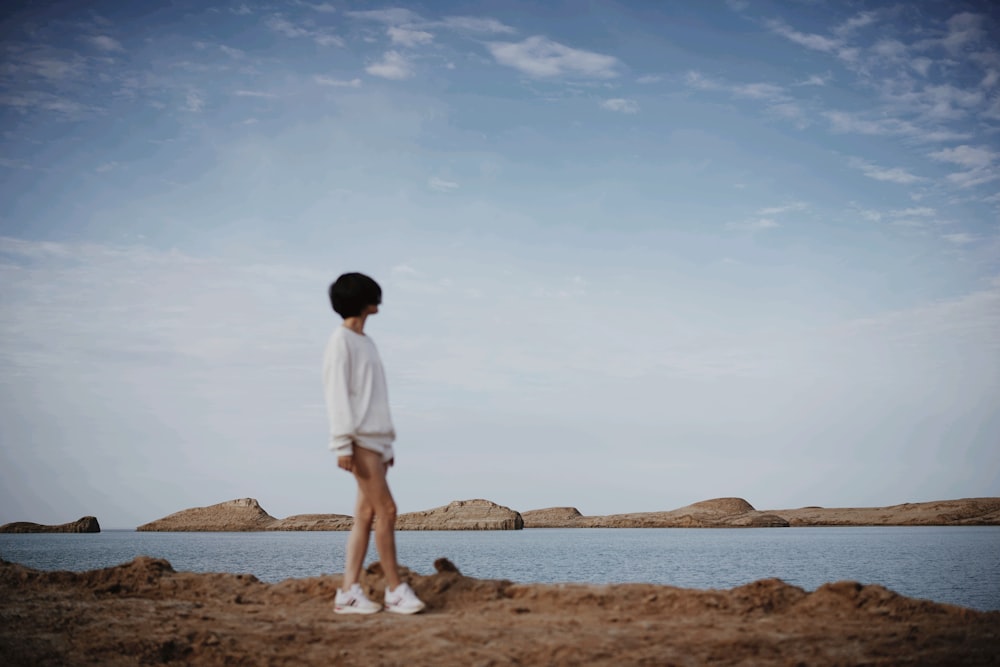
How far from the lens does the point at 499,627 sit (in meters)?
4.98

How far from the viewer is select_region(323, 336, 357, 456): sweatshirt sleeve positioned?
5512 mm

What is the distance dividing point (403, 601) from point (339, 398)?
1.55 meters

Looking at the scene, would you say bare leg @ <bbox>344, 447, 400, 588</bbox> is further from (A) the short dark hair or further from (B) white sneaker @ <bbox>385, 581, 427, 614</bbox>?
(A) the short dark hair

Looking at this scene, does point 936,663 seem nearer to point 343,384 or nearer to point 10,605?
point 343,384

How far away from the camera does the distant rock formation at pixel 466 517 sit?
390 ft

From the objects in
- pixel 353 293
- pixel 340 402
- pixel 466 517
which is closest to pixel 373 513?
A: pixel 340 402

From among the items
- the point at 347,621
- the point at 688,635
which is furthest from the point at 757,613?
the point at 347,621

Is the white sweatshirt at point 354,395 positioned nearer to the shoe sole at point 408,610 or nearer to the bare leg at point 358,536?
the bare leg at point 358,536

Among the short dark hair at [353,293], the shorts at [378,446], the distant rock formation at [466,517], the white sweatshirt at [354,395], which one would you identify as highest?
the short dark hair at [353,293]

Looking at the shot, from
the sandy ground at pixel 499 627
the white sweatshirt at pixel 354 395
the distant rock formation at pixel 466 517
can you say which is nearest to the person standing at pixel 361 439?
the white sweatshirt at pixel 354 395

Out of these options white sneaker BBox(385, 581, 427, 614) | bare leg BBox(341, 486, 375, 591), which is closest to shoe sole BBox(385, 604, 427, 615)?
white sneaker BBox(385, 581, 427, 614)

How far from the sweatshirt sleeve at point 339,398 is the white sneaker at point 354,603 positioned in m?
1.07

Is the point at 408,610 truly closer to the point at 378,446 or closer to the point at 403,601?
the point at 403,601

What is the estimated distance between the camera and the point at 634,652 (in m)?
4.35
